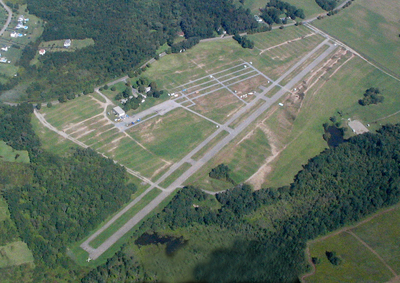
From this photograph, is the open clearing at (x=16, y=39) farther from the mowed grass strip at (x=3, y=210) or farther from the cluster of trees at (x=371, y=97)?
the cluster of trees at (x=371, y=97)

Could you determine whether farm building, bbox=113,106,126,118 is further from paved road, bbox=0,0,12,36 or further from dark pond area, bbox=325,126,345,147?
paved road, bbox=0,0,12,36

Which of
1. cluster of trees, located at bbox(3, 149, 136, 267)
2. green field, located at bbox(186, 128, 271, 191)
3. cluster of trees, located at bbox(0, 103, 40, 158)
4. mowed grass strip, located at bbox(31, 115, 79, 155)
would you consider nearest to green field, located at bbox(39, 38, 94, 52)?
cluster of trees, located at bbox(0, 103, 40, 158)

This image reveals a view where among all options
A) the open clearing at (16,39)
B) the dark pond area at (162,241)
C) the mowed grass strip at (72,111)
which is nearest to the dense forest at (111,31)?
the open clearing at (16,39)

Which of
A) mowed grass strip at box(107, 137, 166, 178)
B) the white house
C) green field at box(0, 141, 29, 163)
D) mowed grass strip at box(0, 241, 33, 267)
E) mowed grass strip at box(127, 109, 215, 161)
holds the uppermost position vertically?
the white house

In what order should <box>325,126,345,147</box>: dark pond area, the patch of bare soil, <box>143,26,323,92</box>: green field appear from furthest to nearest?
1. <box>143,26,323,92</box>: green field
2. <box>325,126,345,147</box>: dark pond area
3. the patch of bare soil

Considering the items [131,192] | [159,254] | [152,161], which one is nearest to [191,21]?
[152,161]

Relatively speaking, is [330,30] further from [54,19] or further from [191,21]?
[54,19]
